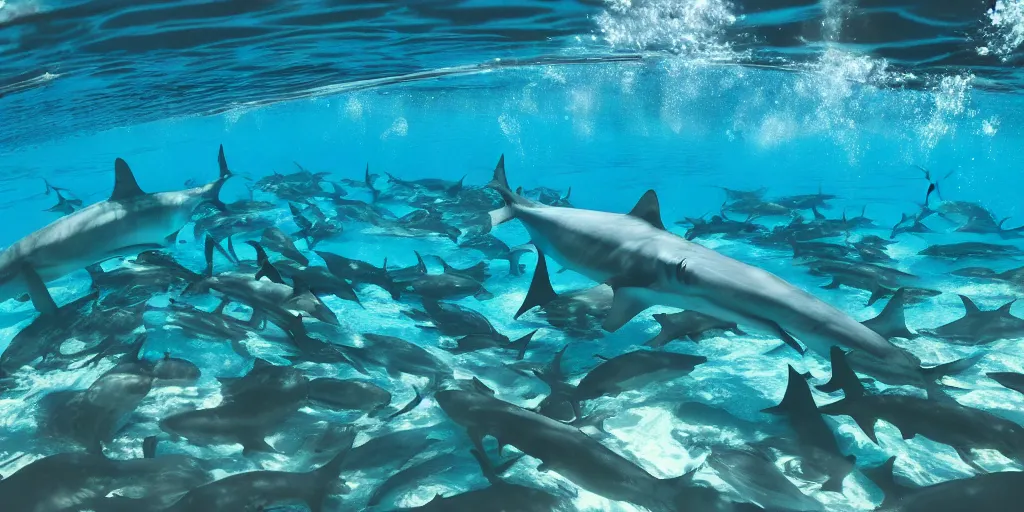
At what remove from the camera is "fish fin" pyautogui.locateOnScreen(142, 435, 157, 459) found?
350cm

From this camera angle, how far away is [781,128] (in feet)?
149

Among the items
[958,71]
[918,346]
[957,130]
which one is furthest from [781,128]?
[918,346]

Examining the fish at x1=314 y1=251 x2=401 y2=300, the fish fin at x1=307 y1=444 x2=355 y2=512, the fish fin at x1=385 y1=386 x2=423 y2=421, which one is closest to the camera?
the fish fin at x1=307 y1=444 x2=355 y2=512

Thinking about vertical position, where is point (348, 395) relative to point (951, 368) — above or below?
above

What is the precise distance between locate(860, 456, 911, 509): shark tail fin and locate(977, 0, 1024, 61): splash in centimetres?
1198

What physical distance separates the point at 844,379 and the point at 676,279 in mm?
1245

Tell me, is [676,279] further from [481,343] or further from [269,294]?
[269,294]

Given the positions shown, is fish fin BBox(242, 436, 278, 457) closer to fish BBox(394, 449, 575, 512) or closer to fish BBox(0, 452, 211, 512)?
fish BBox(0, 452, 211, 512)

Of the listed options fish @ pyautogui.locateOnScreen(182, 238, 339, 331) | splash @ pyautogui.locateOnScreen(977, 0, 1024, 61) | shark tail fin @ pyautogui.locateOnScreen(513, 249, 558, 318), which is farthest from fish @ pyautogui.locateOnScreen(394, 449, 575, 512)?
splash @ pyautogui.locateOnScreen(977, 0, 1024, 61)

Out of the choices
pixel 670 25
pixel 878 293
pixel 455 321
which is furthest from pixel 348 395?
pixel 670 25

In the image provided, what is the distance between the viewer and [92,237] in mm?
5832

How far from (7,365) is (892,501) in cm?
680

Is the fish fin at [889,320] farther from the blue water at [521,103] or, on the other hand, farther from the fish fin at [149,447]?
the fish fin at [149,447]

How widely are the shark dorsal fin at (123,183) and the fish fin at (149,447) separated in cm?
369
